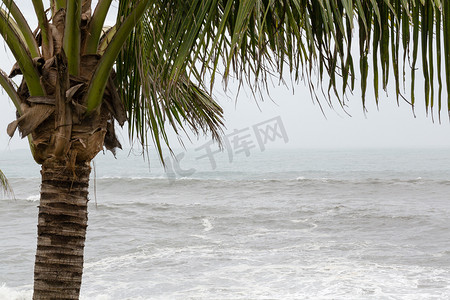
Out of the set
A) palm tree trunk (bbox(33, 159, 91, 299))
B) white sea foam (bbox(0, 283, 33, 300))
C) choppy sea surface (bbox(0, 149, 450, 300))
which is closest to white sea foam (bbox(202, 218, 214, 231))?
choppy sea surface (bbox(0, 149, 450, 300))

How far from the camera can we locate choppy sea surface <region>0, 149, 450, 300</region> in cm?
812

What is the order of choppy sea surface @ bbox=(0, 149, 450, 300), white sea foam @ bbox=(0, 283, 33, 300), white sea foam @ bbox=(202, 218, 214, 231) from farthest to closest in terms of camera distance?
white sea foam @ bbox=(202, 218, 214, 231), choppy sea surface @ bbox=(0, 149, 450, 300), white sea foam @ bbox=(0, 283, 33, 300)

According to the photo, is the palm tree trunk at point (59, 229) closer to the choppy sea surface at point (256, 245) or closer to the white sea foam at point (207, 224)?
the choppy sea surface at point (256, 245)

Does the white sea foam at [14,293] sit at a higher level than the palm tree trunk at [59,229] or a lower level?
lower

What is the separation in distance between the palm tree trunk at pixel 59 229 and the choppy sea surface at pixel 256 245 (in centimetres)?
21

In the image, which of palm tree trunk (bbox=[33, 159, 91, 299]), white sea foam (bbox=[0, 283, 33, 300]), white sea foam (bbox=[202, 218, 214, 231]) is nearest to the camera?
palm tree trunk (bbox=[33, 159, 91, 299])

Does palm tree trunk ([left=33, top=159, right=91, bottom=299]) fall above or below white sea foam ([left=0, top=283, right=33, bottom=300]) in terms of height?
above

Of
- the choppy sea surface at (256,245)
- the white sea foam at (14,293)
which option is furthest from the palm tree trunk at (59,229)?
the white sea foam at (14,293)

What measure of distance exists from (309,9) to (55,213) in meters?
1.58

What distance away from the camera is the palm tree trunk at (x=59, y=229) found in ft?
9.31

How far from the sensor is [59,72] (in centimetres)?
270

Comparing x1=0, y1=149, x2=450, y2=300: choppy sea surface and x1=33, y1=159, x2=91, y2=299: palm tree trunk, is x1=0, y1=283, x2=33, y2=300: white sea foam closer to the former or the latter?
x1=0, y1=149, x2=450, y2=300: choppy sea surface

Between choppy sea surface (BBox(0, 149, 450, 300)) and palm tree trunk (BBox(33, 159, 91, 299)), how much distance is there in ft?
0.69

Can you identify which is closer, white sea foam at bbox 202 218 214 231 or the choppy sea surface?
the choppy sea surface
